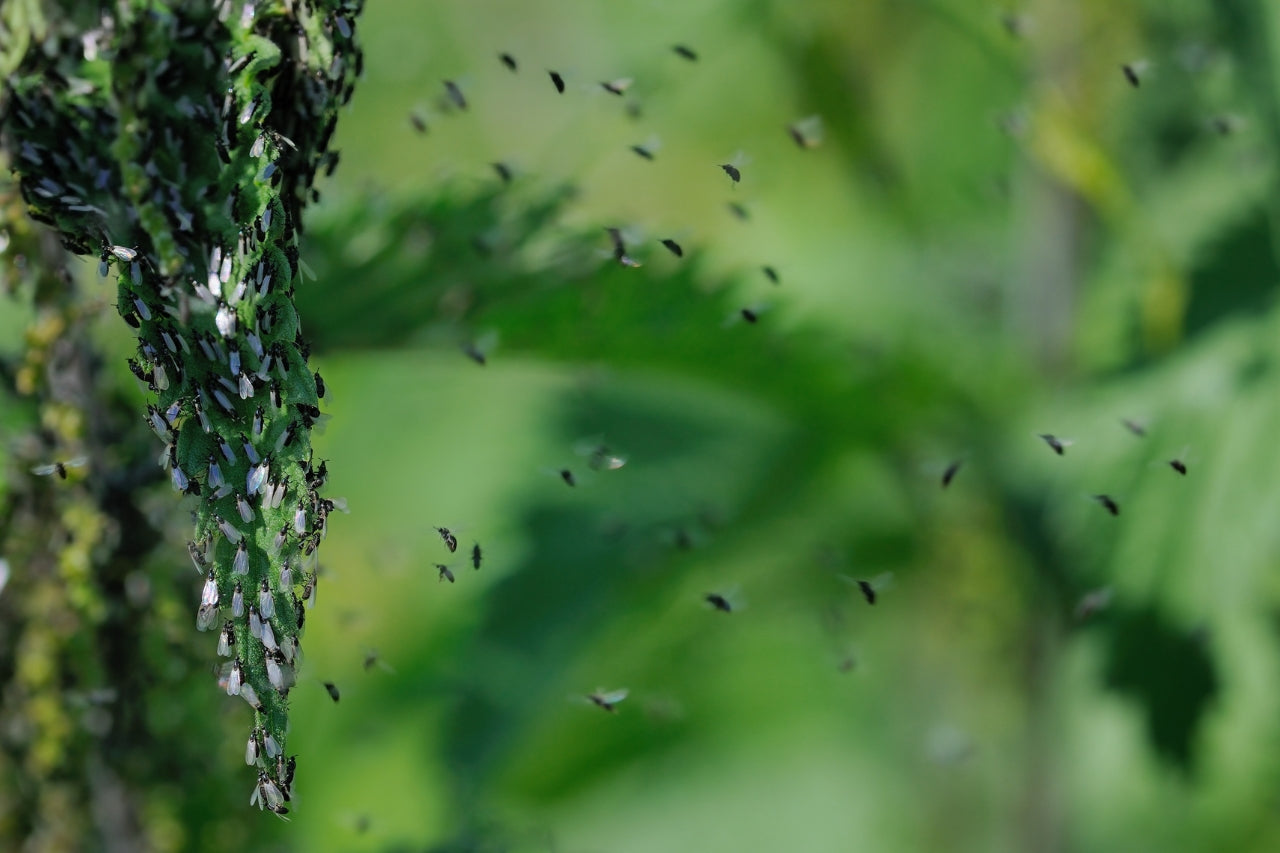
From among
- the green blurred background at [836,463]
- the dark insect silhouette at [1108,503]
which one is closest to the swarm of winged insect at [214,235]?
the green blurred background at [836,463]

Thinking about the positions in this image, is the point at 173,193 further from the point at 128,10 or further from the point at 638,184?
the point at 638,184

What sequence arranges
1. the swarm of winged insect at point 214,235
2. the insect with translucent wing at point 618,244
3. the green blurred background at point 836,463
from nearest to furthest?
the swarm of winged insect at point 214,235
the insect with translucent wing at point 618,244
the green blurred background at point 836,463

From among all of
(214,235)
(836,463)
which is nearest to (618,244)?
(214,235)

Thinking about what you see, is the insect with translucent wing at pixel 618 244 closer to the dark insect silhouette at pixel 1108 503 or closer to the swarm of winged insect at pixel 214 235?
the swarm of winged insect at pixel 214 235

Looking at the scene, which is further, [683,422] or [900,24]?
[900,24]

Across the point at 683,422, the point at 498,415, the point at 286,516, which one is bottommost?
the point at 498,415

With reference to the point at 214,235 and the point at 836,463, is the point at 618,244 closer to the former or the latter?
the point at 214,235

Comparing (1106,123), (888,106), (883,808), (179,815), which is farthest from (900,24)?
(179,815)
